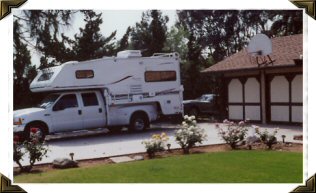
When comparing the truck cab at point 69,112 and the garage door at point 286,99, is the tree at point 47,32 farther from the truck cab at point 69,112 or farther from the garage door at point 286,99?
the garage door at point 286,99

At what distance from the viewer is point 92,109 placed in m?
11.2

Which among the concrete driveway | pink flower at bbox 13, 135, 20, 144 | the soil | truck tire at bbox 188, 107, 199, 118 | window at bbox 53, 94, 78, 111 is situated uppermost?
window at bbox 53, 94, 78, 111

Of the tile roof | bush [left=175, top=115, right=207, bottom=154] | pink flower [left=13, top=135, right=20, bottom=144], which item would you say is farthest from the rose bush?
pink flower [left=13, top=135, right=20, bottom=144]

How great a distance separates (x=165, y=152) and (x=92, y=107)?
2.98m

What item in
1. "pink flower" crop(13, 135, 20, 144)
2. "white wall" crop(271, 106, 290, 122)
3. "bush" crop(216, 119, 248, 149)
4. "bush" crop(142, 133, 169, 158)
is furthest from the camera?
"bush" crop(216, 119, 248, 149)

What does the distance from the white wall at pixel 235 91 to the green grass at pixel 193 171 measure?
1.84 meters

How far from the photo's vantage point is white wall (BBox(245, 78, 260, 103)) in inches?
390

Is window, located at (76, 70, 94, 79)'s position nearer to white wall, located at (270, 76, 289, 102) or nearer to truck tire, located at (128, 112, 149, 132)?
truck tire, located at (128, 112, 149, 132)

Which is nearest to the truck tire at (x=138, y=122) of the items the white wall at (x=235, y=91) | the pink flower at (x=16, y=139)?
the white wall at (x=235, y=91)

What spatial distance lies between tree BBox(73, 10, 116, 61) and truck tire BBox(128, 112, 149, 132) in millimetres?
1560

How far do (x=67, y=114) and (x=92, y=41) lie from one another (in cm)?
279

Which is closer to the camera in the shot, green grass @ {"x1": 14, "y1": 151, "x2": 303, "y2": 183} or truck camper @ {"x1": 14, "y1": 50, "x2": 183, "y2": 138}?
green grass @ {"x1": 14, "y1": 151, "x2": 303, "y2": 183}

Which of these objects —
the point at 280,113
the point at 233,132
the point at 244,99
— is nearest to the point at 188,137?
the point at 233,132

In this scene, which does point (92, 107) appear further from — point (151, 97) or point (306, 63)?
point (306, 63)
